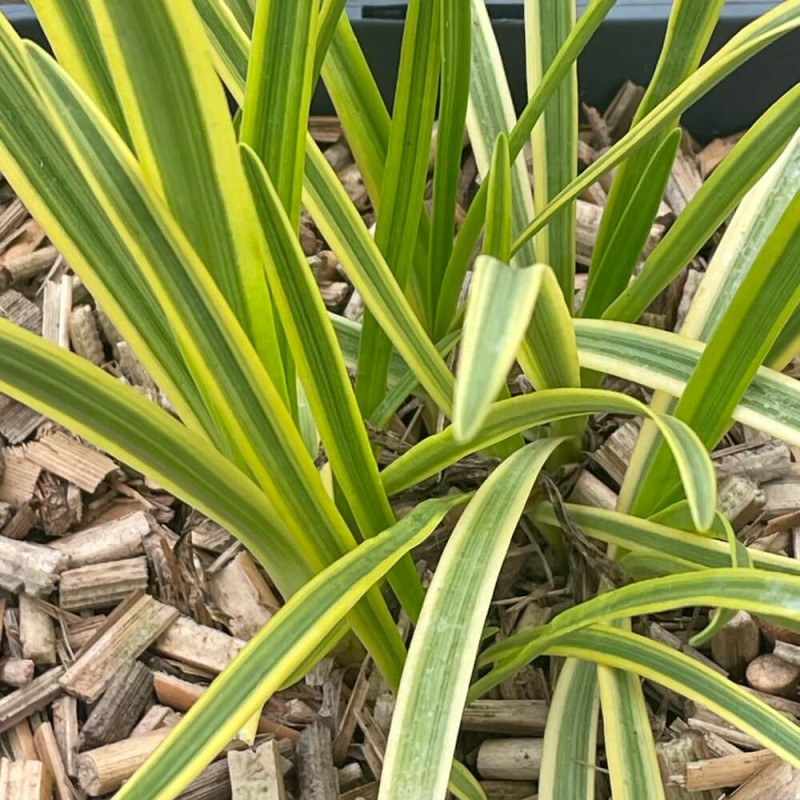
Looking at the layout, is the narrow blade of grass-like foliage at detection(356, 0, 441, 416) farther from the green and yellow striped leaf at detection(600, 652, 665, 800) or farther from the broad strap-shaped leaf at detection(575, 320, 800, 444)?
the green and yellow striped leaf at detection(600, 652, 665, 800)

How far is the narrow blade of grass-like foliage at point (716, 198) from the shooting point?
469mm

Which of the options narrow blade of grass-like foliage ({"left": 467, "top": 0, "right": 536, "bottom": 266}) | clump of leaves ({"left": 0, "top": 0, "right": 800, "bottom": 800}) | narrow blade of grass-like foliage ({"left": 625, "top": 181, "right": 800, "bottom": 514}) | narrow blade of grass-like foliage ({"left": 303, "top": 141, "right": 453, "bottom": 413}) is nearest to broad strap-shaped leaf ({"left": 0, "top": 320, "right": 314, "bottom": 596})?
clump of leaves ({"left": 0, "top": 0, "right": 800, "bottom": 800})

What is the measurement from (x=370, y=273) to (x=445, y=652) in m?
0.19

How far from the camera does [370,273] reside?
459 mm

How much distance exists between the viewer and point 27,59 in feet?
1.10

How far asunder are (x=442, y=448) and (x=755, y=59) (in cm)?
55

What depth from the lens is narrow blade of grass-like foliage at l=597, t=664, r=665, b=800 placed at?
1.49 ft

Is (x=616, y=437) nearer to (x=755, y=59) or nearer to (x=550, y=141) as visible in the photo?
(x=550, y=141)

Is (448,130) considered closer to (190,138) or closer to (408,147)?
(408,147)

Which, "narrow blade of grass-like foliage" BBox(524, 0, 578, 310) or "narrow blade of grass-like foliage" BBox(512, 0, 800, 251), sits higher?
"narrow blade of grass-like foliage" BBox(524, 0, 578, 310)

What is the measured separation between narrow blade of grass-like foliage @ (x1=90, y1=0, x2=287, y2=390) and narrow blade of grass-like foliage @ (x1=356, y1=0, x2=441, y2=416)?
103 millimetres

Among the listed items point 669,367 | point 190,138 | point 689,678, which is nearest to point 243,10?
Result: point 190,138

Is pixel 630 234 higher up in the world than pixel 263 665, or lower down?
higher up

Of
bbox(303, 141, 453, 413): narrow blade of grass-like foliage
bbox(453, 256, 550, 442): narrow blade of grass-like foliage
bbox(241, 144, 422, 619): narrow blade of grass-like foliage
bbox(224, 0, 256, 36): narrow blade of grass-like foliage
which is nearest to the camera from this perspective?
bbox(453, 256, 550, 442): narrow blade of grass-like foliage
